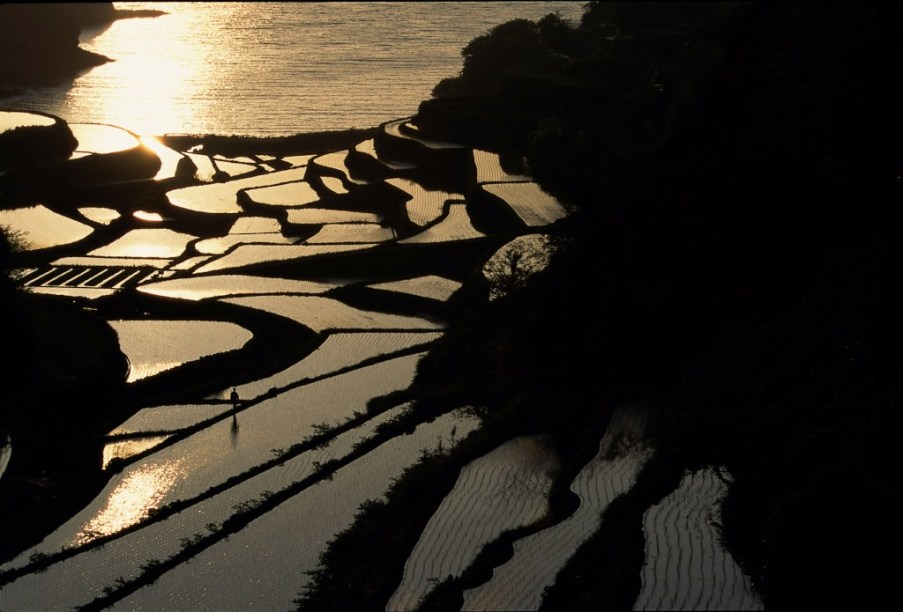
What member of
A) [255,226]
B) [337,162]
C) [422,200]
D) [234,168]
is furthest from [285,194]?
[234,168]

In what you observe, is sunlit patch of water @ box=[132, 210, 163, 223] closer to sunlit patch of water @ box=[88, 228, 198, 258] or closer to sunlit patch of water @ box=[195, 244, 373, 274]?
sunlit patch of water @ box=[88, 228, 198, 258]

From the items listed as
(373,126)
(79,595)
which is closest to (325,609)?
(79,595)

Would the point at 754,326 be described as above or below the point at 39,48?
above

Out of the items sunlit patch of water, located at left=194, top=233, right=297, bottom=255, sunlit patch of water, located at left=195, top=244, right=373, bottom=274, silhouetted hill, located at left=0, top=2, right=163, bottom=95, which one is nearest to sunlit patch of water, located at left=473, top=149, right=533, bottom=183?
sunlit patch of water, located at left=194, top=233, right=297, bottom=255

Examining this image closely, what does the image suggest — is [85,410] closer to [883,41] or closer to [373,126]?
Answer: [883,41]

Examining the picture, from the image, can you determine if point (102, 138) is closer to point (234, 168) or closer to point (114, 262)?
point (234, 168)
